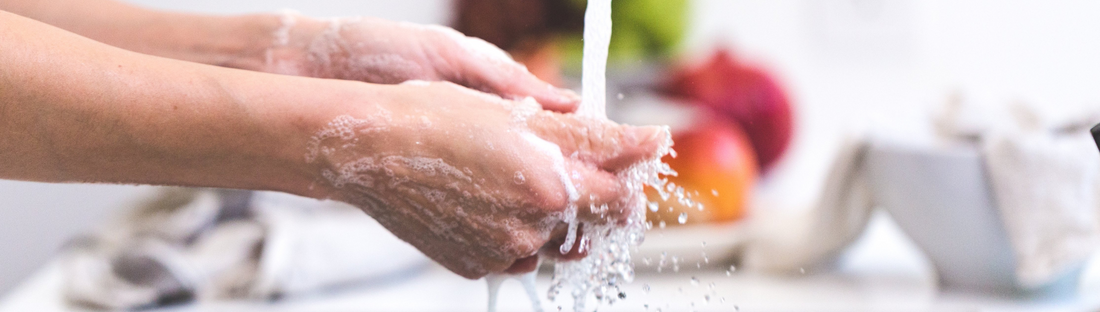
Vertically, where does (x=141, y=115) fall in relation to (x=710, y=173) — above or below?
above

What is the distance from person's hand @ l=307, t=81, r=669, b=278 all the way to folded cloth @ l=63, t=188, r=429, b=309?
0.18 metres

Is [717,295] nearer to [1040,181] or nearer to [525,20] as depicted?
[1040,181]

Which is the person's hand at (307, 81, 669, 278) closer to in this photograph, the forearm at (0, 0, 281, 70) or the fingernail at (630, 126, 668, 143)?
the fingernail at (630, 126, 668, 143)

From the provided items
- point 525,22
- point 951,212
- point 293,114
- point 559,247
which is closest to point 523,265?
point 559,247

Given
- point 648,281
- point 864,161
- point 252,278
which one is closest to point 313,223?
point 252,278

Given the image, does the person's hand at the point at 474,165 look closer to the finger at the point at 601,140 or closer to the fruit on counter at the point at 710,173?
the finger at the point at 601,140

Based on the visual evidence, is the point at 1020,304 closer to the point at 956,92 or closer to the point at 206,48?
the point at 956,92

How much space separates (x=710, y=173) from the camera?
498mm

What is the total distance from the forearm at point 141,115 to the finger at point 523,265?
0.32 feet

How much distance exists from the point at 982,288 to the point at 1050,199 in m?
0.07

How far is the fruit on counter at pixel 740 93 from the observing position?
25.5 inches

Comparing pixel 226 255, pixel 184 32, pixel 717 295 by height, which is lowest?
pixel 717 295

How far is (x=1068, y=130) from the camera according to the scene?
0.42 meters

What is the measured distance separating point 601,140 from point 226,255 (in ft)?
0.88
